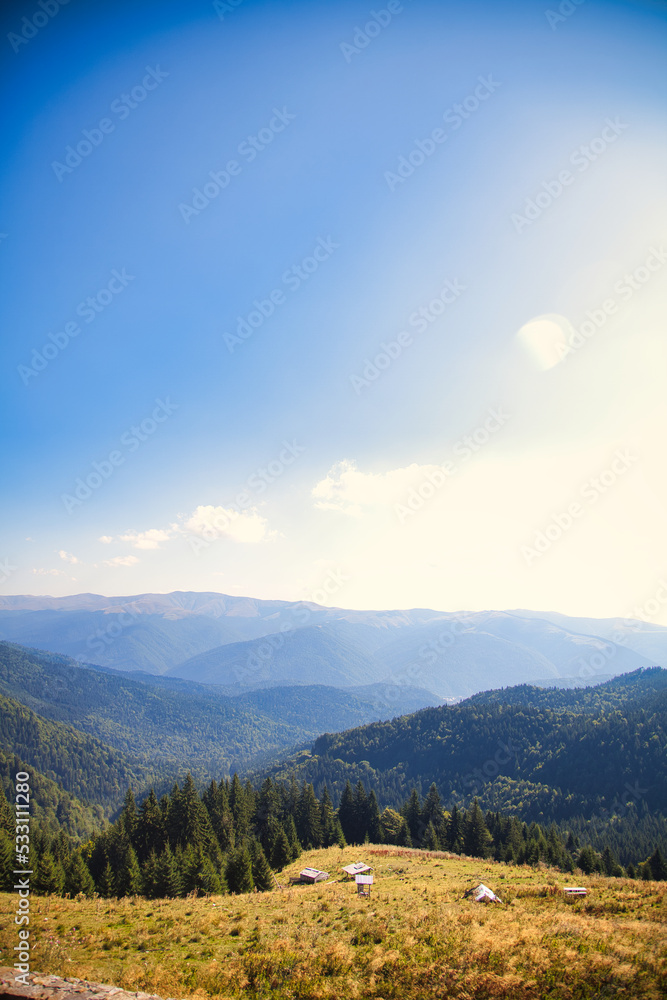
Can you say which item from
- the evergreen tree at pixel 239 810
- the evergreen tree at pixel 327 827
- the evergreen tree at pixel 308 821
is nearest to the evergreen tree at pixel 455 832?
the evergreen tree at pixel 327 827

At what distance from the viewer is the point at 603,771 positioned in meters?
172

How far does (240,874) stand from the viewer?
3912cm

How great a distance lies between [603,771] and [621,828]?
30592mm

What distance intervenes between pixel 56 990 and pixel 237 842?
6159cm

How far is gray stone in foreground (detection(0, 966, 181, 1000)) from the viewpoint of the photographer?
1027cm

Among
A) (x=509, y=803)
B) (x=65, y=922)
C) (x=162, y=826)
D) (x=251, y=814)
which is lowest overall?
(x=509, y=803)

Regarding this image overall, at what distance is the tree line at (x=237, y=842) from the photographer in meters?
40.7

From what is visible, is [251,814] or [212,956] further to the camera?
[251,814]

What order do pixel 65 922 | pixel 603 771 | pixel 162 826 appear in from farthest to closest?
pixel 603 771, pixel 162 826, pixel 65 922

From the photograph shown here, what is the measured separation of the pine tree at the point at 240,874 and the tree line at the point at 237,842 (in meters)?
0.08

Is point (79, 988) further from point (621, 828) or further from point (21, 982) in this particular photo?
point (621, 828)

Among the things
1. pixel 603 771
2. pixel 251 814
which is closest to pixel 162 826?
pixel 251 814

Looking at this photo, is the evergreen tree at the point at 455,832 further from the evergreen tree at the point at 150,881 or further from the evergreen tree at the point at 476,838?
the evergreen tree at the point at 150,881

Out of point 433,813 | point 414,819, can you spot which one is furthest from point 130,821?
point 433,813
